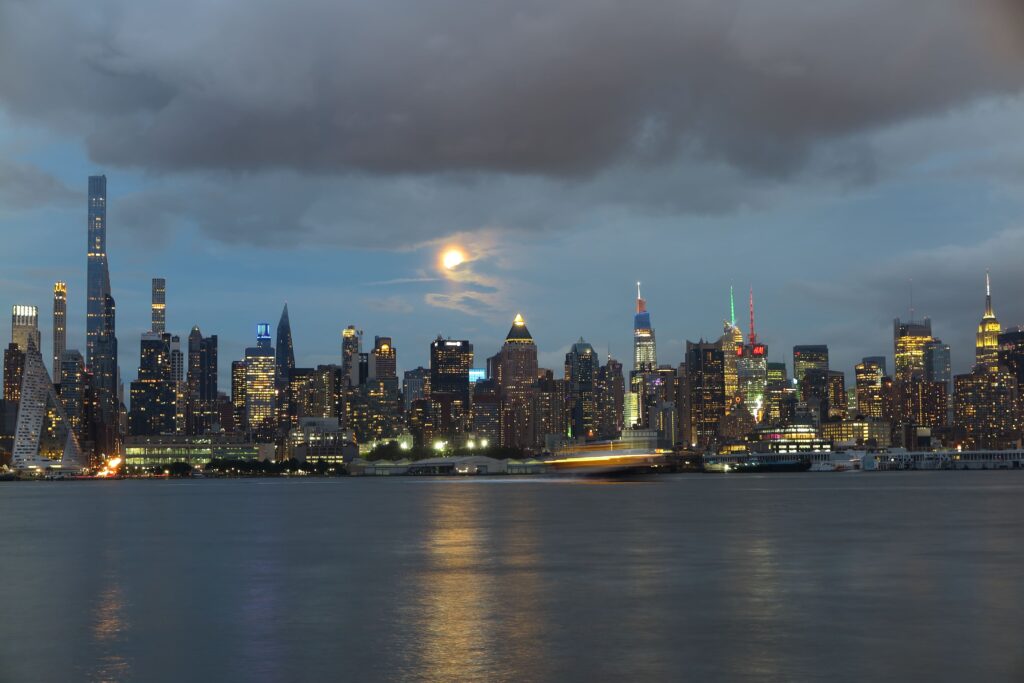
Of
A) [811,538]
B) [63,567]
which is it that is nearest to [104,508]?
[63,567]

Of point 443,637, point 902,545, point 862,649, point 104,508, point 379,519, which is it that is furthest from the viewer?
point 104,508

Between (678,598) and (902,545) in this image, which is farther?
(902,545)

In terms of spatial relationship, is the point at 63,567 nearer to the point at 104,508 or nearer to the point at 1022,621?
the point at 1022,621

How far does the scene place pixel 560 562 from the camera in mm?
48531

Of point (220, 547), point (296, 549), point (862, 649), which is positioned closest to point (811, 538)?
point (296, 549)

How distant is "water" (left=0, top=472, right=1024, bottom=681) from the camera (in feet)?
83.2

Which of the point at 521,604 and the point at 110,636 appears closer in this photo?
the point at 110,636

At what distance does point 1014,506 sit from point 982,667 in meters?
81.3

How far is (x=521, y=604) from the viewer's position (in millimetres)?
35062

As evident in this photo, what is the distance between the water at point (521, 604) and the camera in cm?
2536

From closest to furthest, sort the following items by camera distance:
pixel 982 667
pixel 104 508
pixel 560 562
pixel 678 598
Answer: pixel 982 667 < pixel 678 598 < pixel 560 562 < pixel 104 508

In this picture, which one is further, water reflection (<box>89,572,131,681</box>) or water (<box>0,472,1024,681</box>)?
water (<box>0,472,1024,681</box>)

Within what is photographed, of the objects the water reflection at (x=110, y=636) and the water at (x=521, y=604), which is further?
the water at (x=521, y=604)

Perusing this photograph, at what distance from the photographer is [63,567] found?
49.5 meters
